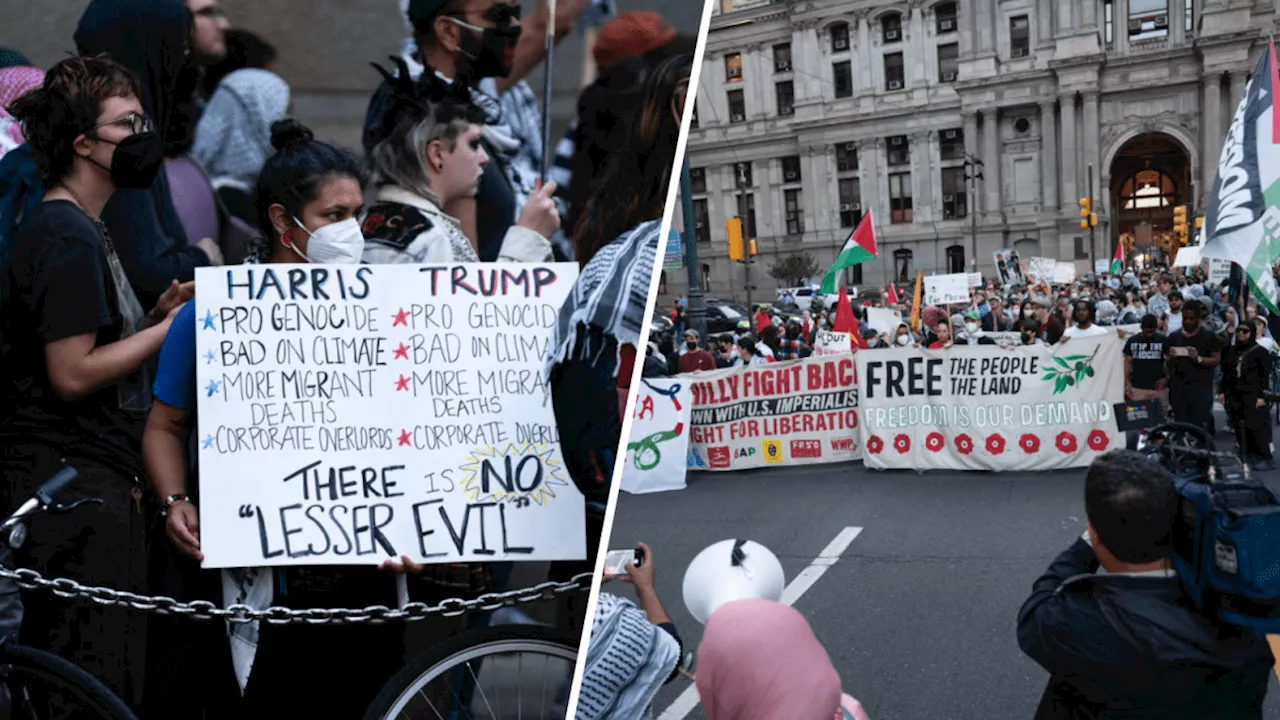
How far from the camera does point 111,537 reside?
2154 mm

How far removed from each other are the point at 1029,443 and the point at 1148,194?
5809 centimetres

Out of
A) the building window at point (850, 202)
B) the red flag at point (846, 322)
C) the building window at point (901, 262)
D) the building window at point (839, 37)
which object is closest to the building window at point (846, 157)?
the building window at point (850, 202)

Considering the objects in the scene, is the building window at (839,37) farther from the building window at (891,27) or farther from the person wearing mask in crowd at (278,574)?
the person wearing mask in crowd at (278,574)

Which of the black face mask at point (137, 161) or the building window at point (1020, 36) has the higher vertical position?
the building window at point (1020, 36)

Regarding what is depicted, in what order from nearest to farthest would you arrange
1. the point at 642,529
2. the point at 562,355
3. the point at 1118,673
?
1. the point at 1118,673
2. the point at 562,355
3. the point at 642,529

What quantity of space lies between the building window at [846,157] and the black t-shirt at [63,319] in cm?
3568

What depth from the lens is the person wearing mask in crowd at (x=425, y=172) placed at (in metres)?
1.99

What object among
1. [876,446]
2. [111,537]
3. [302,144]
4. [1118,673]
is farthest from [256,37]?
[876,446]

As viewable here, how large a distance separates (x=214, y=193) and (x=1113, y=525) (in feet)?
6.36

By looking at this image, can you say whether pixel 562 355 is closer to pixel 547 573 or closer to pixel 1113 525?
pixel 547 573

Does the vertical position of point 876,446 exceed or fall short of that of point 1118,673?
it falls short

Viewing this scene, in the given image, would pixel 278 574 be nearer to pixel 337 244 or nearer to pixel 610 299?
pixel 337 244

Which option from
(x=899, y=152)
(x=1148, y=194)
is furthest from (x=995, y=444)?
(x=1148, y=194)

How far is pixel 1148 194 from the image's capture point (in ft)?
187
